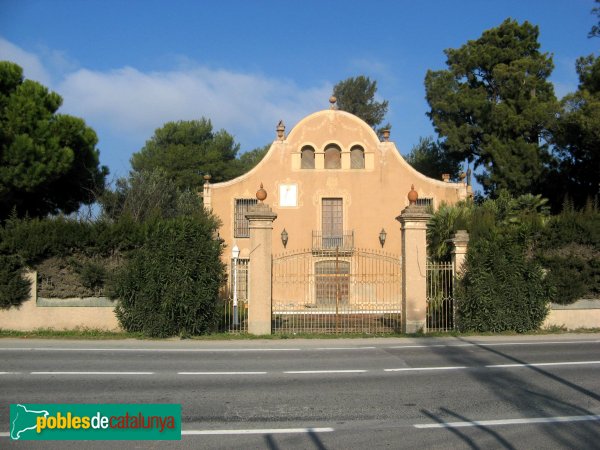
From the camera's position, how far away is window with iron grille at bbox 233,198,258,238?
26.0 metres

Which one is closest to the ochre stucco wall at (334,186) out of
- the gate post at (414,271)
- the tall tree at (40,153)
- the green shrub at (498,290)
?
the tall tree at (40,153)

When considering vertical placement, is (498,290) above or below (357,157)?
below

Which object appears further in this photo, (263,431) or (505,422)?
(505,422)

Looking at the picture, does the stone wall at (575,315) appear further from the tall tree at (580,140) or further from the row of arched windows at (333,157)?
the row of arched windows at (333,157)

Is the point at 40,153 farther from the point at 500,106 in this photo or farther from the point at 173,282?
the point at 500,106

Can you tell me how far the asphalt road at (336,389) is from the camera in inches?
225

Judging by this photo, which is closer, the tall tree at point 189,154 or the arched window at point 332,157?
the arched window at point 332,157

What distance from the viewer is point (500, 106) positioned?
30.8 meters

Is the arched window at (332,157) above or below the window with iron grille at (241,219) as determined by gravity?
above

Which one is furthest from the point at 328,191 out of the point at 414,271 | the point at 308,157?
the point at 414,271

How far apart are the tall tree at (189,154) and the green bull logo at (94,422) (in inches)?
1381

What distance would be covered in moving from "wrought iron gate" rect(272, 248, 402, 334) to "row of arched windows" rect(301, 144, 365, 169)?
4.47m

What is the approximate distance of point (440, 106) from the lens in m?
35.1

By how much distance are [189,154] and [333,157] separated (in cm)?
1940
